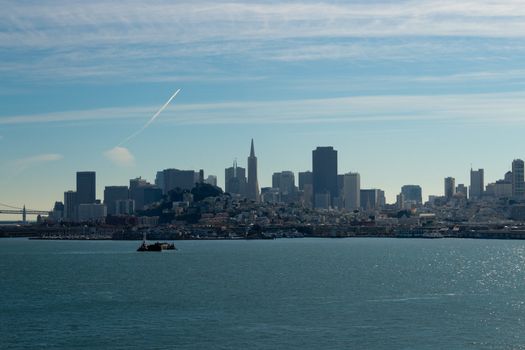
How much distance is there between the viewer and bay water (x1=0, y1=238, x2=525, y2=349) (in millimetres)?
56219

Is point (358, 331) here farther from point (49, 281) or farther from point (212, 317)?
point (49, 281)

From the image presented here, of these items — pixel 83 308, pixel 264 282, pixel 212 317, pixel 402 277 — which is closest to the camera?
pixel 212 317

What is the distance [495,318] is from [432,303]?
897 cm

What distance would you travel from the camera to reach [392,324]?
6156 cm

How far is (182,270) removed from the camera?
115m

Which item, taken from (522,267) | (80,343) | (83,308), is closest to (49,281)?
(83,308)

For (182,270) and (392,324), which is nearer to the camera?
(392,324)

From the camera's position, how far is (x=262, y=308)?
70.5 metres

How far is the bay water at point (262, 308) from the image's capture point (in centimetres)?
5622

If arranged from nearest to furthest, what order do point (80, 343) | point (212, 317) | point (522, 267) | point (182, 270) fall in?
point (80, 343), point (212, 317), point (182, 270), point (522, 267)

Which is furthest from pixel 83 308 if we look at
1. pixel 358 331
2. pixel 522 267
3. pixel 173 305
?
pixel 522 267

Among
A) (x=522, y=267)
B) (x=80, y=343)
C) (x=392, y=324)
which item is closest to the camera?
(x=80, y=343)

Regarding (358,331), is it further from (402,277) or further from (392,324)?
(402,277)

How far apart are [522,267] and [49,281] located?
204ft
